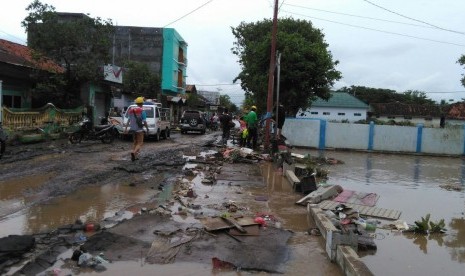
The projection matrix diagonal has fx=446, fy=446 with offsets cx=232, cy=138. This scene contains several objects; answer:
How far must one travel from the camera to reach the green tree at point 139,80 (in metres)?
43.5

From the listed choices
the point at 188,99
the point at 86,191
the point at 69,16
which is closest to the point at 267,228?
the point at 86,191

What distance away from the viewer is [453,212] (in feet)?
29.7

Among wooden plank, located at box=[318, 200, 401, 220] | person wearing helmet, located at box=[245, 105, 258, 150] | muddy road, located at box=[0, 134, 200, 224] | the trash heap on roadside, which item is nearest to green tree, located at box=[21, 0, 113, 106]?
muddy road, located at box=[0, 134, 200, 224]

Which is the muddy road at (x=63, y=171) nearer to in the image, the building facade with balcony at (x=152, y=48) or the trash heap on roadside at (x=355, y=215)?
the trash heap on roadside at (x=355, y=215)

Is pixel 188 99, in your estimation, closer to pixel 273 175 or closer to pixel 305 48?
pixel 305 48

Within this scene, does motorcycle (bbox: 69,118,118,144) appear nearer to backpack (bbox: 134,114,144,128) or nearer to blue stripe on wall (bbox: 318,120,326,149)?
backpack (bbox: 134,114,144,128)

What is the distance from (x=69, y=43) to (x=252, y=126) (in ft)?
39.1

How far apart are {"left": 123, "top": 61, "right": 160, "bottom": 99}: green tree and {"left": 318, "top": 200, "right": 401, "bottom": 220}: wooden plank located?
3680 centimetres

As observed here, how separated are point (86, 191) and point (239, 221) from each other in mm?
3936

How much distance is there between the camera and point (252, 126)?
1897 centimetres

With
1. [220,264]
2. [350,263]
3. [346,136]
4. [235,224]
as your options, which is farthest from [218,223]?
[346,136]

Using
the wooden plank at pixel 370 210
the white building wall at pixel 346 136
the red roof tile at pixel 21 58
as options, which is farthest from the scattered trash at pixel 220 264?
the white building wall at pixel 346 136

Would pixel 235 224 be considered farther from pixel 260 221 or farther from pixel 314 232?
pixel 314 232

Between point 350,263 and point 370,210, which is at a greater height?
point 350,263
